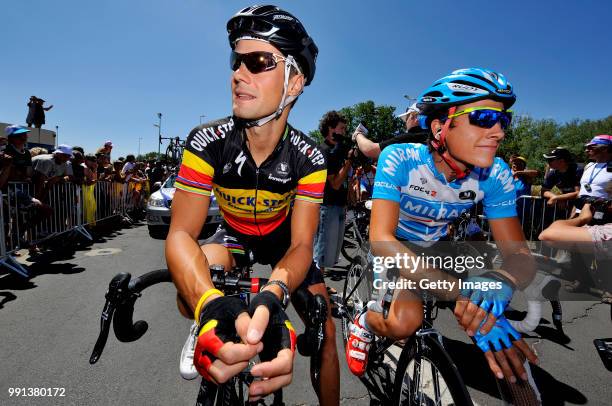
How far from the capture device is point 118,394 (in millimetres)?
2744

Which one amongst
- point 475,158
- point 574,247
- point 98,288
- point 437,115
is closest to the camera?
point 475,158

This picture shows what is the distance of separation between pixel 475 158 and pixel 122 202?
45.8ft

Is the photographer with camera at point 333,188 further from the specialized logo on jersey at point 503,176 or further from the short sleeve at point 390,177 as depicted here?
the specialized logo on jersey at point 503,176

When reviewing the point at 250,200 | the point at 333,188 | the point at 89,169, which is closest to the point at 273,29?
the point at 250,200

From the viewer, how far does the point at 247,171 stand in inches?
78.9

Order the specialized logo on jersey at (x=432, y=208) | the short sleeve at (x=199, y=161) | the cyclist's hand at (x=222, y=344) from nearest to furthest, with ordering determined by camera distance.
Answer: the cyclist's hand at (x=222, y=344) → the short sleeve at (x=199, y=161) → the specialized logo on jersey at (x=432, y=208)

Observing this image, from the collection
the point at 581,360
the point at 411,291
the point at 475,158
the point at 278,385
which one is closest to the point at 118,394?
the point at 278,385

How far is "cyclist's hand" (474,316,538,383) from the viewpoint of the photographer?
4.80ft

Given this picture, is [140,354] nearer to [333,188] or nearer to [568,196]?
[333,188]

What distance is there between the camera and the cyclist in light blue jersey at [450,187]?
6.05ft

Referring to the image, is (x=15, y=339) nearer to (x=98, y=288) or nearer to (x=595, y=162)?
(x=98, y=288)

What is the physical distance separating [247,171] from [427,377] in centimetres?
163

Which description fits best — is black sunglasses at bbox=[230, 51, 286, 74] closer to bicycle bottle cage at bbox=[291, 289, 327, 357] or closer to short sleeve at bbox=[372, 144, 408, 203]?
short sleeve at bbox=[372, 144, 408, 203]

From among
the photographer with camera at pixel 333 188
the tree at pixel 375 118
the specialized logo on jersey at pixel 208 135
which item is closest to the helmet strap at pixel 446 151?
the specialized logo on jersey at pixel 208 135
